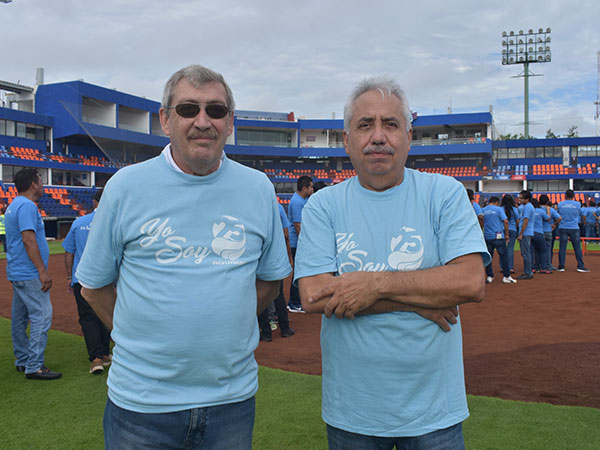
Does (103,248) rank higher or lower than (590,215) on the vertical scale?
lower

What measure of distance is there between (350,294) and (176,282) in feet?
2.15

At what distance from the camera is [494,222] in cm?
1127

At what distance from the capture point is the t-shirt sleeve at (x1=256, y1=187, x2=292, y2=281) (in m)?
2.07

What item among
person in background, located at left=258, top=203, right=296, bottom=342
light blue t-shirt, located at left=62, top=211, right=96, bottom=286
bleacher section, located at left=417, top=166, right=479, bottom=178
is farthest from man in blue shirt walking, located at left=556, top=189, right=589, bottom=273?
bleacher section, located at left=417, top=166, right=479, bottom=178

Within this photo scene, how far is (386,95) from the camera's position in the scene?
200 cm

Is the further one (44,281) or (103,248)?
(44,281)

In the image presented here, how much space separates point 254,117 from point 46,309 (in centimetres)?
5075

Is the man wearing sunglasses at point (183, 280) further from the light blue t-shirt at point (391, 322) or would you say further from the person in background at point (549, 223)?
the person in background at point (549, 223)

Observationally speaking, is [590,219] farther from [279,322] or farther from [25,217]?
[25,217]

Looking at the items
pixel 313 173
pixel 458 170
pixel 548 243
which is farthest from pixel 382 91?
pixel 458 170

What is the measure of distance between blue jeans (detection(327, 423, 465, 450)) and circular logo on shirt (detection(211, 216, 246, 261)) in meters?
0.82

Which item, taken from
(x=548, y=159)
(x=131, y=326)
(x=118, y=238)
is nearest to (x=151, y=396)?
(x=131, y=326)

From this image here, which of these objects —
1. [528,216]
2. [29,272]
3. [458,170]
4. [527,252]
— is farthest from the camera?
[458,170]

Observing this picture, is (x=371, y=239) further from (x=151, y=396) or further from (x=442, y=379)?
(x=151, y=396)
